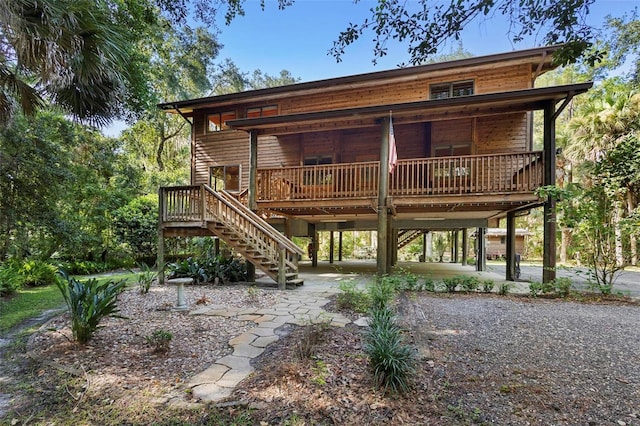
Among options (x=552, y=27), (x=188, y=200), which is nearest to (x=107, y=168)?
(x=188, y=200)

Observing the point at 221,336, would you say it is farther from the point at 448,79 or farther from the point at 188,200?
the point at 448,79

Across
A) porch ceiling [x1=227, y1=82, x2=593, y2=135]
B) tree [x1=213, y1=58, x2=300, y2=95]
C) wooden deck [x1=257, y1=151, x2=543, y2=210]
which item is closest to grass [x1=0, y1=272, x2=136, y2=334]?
wooden deck [x1=257, y1=151, x2=543, y2=210]

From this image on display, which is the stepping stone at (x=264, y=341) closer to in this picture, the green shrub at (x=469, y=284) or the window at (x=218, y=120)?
the green shrub at (x=469, y=284)

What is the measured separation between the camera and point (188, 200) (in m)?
8.69

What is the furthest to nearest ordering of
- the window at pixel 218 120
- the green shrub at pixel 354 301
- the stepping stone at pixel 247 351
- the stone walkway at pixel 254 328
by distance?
1. the window at pixel 218 120
2. the green shrub at pixel 354 301
3. the stepping stone at pixel 247 351
4. the stone walkway at pixel 254 328

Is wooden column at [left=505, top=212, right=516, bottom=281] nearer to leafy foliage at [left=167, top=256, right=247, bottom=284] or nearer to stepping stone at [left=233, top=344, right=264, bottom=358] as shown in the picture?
leafy foliage at [left=167, top=256, right=247, bottom=284]

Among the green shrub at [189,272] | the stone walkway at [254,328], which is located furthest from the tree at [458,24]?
the green shrub at [189,272]

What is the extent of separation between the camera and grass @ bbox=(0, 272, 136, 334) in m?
5.25

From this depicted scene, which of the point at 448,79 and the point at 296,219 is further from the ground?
the point at 448,79

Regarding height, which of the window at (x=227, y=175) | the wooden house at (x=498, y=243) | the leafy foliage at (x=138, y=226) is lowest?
the wooden house at (x=498, y=243)

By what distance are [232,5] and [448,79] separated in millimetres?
8776

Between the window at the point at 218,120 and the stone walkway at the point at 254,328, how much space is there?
9345 millimetres

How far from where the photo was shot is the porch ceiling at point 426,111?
7.60m

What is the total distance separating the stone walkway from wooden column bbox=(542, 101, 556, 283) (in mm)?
5429
